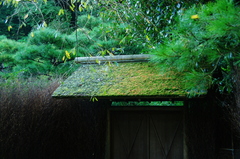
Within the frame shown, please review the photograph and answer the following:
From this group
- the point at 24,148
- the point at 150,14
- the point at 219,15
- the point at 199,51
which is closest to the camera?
the point at 219,15

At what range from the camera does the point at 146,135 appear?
273 inches

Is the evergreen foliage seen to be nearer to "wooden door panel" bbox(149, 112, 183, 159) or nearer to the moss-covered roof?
the moss-covered roof

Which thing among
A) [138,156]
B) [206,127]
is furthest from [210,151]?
[138,156]

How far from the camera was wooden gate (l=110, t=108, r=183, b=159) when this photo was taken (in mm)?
6734

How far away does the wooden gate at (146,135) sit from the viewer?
673 centimetres

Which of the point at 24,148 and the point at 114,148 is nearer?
the point at 24,148

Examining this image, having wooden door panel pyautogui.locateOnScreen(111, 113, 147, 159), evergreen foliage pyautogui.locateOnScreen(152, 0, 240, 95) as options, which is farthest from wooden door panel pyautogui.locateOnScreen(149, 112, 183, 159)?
evergreen foliage pyautogui.locateOnScreen(152, 0, 240, 95)

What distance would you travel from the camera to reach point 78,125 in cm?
693

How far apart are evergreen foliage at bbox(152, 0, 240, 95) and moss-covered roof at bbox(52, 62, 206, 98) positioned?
759mm

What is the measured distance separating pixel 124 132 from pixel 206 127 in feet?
6.78

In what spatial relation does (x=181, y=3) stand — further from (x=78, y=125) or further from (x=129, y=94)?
(x=78, y=125)

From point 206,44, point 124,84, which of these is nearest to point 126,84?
point 124,84

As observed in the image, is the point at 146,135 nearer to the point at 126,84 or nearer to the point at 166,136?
the point at 166,136

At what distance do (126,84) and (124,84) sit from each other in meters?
0.04
